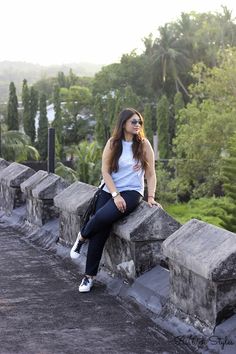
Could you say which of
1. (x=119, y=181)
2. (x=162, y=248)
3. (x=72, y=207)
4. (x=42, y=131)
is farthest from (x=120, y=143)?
(x=42, y=131)

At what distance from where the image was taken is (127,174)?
17.7 feet

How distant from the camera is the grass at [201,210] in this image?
89.1 feet

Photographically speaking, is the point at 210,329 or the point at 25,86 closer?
the point at 210,329

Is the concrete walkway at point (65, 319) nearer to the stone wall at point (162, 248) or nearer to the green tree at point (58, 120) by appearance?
the stone wall at point (162, 248)

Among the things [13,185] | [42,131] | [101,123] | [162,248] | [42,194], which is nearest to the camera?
[162,248]

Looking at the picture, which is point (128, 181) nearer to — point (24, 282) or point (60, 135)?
point (24, 282)

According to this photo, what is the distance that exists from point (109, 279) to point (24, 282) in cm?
69

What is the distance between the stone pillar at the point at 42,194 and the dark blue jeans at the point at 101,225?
6.95 feet

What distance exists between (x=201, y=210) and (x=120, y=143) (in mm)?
25203

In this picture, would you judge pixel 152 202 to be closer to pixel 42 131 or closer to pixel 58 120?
pixel 42 131

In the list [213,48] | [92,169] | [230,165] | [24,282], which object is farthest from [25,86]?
[24,282]

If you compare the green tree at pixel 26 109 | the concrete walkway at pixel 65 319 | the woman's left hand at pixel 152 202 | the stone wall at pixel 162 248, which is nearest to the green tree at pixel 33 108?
the green tree at pixel 26 109

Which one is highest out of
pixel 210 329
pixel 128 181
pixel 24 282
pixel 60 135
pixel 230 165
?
pixel 128 181

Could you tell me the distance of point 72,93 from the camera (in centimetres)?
6400
